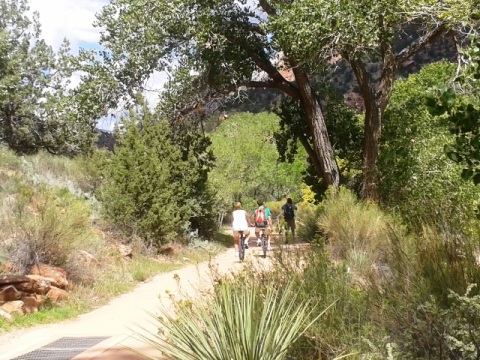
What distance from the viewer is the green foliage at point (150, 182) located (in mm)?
15461

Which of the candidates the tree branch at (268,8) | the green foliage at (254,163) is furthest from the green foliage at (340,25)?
the green foliage at (254,163)

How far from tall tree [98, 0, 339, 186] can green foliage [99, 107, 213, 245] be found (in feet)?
5.20

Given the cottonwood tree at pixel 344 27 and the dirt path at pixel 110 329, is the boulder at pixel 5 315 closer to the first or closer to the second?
the dirt path at pixel 110 329

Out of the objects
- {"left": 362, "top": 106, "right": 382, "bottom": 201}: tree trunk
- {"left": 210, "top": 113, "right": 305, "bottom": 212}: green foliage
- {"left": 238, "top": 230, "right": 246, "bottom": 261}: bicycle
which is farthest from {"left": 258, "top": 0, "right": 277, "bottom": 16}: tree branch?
{"left": 210, "top": 113, "right": 305, "bottom": 212}: green foliage

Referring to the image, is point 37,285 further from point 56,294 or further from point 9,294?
point 9,294

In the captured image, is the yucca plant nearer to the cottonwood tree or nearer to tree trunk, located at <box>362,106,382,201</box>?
the cottonwood tree

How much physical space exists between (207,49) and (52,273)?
9736 mm

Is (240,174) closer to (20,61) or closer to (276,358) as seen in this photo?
(20,61)

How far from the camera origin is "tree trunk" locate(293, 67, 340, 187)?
58.9 ft

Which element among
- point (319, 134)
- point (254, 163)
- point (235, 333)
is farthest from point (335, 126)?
point (254, 163)

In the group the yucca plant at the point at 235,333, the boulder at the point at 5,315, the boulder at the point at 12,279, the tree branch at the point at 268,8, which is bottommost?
the boulder at the point at 5,315

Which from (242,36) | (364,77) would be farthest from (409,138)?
(242,36)

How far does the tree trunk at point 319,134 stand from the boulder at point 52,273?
10.0 meters

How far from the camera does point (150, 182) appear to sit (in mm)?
15930
